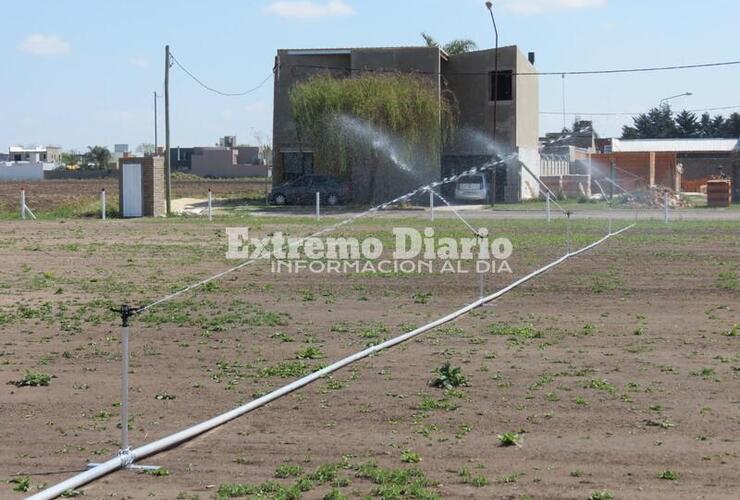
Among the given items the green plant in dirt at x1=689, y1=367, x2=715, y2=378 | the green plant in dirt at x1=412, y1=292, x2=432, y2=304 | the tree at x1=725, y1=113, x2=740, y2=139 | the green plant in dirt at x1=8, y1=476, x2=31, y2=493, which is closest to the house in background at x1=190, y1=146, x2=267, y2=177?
the tree at x1=725, y1=113, x2=740, y2=139

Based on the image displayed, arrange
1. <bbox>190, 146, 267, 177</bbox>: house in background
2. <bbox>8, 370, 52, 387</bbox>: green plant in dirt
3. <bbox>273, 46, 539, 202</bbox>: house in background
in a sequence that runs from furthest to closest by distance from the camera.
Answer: <bbox>190, 146, 267, 177</bbox>: house in background
<bbox>273, 46, 539, 202</bbox>: house in background
<bbox>8, 370, 52, 387</bbox>: green plant in dirt

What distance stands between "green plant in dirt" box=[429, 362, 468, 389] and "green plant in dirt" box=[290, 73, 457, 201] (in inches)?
1700

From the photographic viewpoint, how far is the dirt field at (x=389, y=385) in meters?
7.33

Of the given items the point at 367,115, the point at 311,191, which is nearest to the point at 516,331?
the point at 311,191

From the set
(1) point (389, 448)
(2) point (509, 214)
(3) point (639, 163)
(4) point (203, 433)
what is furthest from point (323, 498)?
(3) point (639, 163)

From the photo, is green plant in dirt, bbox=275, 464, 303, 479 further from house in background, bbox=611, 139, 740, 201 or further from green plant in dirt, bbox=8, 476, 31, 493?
house in background, bbox=611, 139, 740, 201

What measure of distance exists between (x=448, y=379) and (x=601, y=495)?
3427mm

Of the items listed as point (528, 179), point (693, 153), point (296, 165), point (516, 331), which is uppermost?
point (693, 153)

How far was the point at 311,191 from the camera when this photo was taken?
5238cm

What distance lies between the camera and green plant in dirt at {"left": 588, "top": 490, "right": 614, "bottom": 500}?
671 centimetres

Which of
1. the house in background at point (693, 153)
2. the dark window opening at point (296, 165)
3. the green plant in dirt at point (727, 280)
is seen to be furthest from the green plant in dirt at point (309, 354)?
the house in background at point (693, 153)

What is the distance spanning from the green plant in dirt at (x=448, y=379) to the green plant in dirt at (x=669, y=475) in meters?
2.97

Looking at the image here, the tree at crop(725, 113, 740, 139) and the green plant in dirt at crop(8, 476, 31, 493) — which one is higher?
the tree at crop(725, 113, 740, 139)

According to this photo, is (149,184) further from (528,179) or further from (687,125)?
(687,125)
